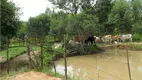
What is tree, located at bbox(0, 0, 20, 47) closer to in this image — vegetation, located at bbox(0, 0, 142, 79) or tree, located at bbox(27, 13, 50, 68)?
vegetation, located at bbox(0, 0, 142, 79)

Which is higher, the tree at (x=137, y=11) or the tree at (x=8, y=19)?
the tree at (x=137, y=11)

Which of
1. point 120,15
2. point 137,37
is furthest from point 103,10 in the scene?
point 137,37

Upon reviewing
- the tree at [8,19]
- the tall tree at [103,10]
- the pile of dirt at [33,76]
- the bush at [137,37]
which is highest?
the tall tree at [103,10]

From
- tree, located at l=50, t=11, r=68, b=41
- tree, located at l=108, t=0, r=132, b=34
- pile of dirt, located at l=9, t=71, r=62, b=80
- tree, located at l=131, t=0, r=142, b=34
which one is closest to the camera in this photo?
pile of dirt, located at l=9, t=71, r=62, b=80

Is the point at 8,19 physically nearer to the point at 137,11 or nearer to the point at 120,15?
the point at 120,15

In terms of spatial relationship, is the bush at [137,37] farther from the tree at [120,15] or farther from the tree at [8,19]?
the tree at [8,19]

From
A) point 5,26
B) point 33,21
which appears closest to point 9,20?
point 5,26

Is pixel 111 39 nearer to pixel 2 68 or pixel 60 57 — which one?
pixel 60 57

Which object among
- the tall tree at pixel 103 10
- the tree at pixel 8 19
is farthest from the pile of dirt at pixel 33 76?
the tall tree at pixel 103 10

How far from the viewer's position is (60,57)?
16.4m

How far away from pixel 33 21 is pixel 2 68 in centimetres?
1296

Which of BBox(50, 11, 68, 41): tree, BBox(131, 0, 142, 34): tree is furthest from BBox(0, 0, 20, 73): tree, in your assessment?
BBox(131, 0, 142, 34): tree

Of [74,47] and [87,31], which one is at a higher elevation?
[87,31]

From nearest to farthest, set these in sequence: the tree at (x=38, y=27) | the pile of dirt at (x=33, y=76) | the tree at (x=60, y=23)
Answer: the pile of dirt at (x=33, y=76) → the tree at (x=60, y=23) → the tree at (x=38, y=27)
